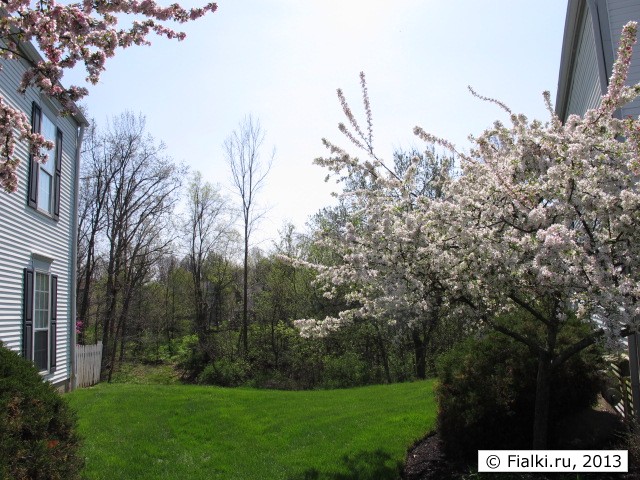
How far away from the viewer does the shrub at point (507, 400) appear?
16.7 feet

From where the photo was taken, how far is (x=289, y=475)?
526 centimetres

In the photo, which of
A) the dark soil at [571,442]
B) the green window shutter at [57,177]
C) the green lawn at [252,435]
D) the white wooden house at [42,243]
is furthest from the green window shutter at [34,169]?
the dark soil at [571,442]

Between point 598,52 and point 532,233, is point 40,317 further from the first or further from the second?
point 598,52

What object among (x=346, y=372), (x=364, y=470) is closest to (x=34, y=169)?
(x=364, y=470)

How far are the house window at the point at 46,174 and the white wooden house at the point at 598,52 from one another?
8.46m

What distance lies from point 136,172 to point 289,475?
18448 millimetres

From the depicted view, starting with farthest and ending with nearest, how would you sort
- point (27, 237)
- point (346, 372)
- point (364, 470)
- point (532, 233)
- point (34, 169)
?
point (346, 372), point (34, 169), point (27, 237), point (364, 470), point (532, 233)

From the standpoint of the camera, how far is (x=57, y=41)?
3576 millimetres

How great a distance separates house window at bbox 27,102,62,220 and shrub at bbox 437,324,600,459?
7.81 meters

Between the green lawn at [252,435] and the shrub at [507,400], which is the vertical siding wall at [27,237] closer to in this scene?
the green lawn at [252,435]

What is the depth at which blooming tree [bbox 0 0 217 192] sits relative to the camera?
11.3 feet

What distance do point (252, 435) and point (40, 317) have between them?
5420 mm

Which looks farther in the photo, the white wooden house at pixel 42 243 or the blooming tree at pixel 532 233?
the white wooden house at pixel 42 243

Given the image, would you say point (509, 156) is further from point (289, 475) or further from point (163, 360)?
point (163, 360)
